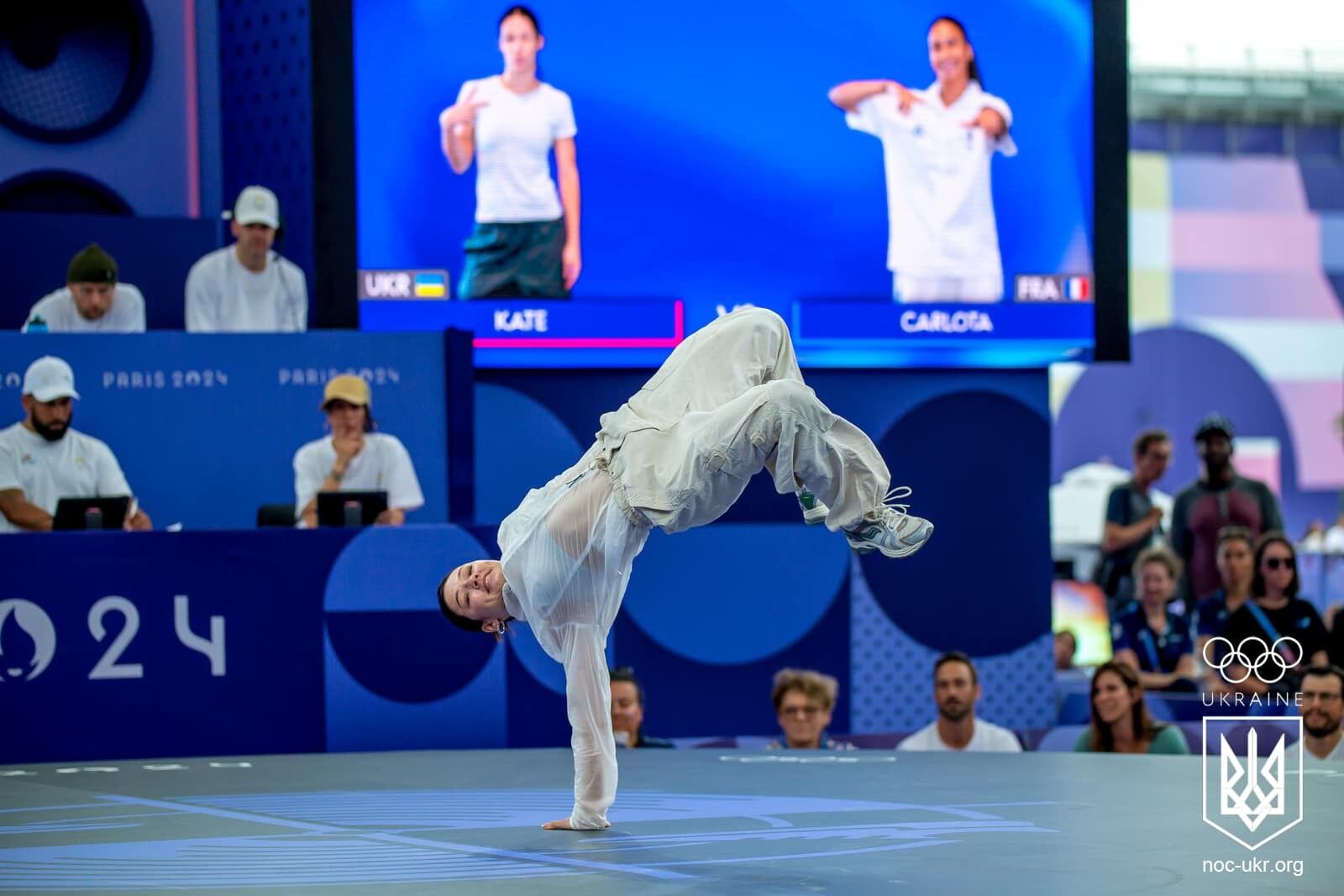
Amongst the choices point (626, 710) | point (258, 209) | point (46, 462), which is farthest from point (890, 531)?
point (258, 209)

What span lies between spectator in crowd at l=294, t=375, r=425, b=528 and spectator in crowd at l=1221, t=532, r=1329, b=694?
149 inches

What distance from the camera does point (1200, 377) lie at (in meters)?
17.5

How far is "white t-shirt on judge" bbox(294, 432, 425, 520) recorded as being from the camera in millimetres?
7809

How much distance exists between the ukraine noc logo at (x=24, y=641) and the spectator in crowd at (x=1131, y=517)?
5601 millimetres

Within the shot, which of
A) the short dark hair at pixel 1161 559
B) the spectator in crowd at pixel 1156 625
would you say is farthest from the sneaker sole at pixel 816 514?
the short dark hair at pixel 1161 559

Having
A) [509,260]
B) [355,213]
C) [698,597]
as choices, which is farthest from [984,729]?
[355,213]

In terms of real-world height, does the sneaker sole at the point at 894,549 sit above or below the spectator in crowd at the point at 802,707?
above

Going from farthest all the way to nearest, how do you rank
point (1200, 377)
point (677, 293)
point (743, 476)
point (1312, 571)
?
1. point (1200, 377)
2. point (1312, 571)
3. point (677, 293)
4. point (743, 476)

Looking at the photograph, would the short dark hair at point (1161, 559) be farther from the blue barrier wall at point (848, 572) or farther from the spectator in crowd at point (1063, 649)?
the spectator in crowd at point (1063, 649)

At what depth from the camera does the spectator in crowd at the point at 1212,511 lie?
9.51 meters

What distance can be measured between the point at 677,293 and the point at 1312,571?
4093mm

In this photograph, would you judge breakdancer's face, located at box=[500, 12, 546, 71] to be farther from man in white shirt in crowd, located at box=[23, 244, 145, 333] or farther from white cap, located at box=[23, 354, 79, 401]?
white cap, located at box=[23, 354, 79, 401]

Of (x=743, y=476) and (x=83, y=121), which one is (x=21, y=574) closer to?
(x=743, y=476)

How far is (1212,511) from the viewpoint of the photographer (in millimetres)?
9586
